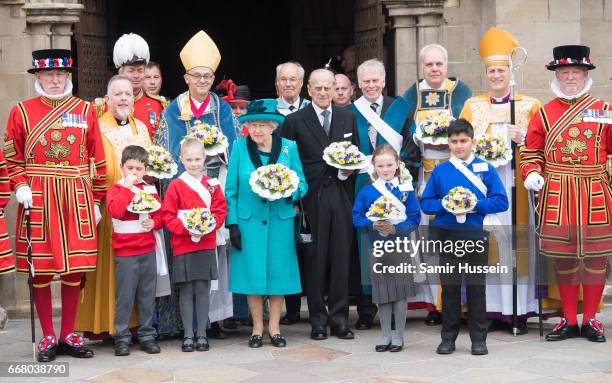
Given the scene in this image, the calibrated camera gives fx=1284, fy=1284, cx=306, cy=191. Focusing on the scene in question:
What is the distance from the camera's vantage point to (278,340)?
28.5 ft

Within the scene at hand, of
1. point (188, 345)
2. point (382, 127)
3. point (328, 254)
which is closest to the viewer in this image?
point (188, 345)

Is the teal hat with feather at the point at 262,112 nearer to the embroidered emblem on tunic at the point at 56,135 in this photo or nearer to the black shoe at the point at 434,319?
the embroidered emblem on tunic at the point at 56,135

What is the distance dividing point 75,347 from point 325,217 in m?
1.95

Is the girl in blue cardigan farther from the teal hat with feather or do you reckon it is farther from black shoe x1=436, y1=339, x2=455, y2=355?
the teal hat with feather

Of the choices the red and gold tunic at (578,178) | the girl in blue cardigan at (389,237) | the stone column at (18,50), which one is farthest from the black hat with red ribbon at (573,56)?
the stone column at (18,50)

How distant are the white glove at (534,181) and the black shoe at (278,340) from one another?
197 cm

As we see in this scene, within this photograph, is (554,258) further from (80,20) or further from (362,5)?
(80,20)

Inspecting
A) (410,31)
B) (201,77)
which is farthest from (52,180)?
(410,31)

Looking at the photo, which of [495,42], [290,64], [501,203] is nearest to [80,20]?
[290,64]

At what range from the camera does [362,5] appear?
1197 centimetres

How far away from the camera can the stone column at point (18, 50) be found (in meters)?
10.5

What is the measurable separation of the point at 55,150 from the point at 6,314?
7.25ft

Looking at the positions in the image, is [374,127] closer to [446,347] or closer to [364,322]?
[364,322]

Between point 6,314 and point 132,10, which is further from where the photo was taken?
point 132,10
